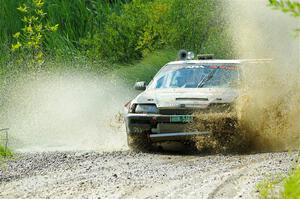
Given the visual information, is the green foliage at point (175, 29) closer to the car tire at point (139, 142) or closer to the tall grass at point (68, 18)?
the tall grass at point (68, 18)

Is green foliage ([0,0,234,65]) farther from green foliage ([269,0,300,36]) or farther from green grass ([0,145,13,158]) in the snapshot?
green foliage ([269,0,300,36])

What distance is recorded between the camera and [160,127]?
46.6ft

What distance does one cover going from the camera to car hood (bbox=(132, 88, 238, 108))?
14.2 metres

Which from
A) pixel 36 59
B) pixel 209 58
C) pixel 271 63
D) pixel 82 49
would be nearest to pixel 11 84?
pixel 36 59

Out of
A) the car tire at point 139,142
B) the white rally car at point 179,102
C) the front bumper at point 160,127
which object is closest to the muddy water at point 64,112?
the car tire at point 139,142

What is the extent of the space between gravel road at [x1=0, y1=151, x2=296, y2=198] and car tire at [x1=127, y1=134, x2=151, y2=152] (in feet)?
0.57

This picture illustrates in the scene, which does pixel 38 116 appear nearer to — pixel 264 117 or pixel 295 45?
pixel 295 45

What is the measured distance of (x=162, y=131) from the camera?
1417 centimetres

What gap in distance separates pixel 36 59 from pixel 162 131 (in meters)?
10.9

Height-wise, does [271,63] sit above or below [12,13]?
above

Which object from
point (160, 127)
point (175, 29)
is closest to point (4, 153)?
point (160, 127)

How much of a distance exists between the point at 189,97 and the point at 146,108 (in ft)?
2.04

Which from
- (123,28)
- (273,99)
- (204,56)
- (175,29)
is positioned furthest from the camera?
(123,28)

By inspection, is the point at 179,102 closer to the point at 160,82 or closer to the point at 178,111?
the point at 178,111
